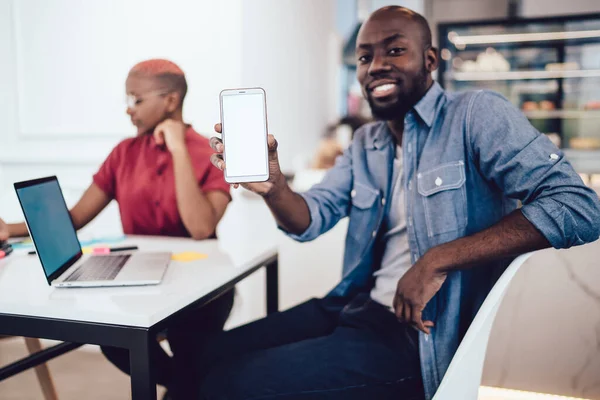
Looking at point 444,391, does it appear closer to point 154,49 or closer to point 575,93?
point 154,49

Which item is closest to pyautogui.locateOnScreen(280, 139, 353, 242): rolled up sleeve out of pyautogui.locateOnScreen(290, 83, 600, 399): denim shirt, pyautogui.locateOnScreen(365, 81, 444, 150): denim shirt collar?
pyautogui.locateOnScreen(290, 83, 600, 399): denim shirt

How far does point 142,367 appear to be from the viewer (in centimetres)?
84

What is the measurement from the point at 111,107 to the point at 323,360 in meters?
1.44

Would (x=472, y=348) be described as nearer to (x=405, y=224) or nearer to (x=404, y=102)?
(x=405, y=224)

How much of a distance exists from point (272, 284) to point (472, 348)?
2.58ft

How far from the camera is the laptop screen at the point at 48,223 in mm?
1008

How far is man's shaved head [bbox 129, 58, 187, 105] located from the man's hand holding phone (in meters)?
0.62

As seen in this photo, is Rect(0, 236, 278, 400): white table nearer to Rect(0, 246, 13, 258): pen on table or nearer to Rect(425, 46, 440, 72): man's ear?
Rect(0, 246, 13, 258): pen on table

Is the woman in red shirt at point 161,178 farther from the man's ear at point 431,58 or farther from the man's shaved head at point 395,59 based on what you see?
the man's ear at point 431,58

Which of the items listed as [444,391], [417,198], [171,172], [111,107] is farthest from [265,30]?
[444,391]

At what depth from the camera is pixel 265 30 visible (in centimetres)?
245

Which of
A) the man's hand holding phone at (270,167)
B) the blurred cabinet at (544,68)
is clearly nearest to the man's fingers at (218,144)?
the man's hand holding phone at (270,167)

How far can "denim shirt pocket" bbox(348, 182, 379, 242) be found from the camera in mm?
1317

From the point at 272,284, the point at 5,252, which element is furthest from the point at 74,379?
the point at 272,284
